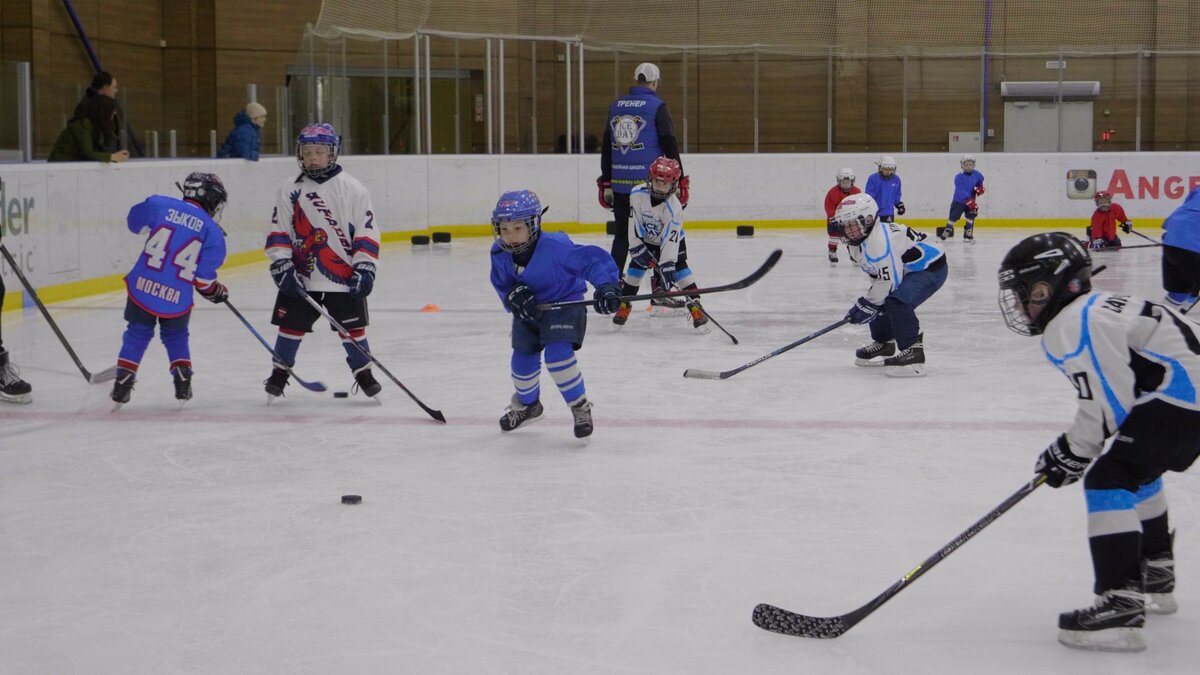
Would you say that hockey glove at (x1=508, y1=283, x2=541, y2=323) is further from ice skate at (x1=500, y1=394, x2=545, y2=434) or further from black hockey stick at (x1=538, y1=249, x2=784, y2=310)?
ice skate at (x1=500, y1=394, x2=545, y2=434)

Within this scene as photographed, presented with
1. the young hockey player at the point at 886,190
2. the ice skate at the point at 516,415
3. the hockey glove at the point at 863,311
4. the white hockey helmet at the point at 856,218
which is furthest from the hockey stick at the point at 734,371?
the young hockey player at the point at 886,190

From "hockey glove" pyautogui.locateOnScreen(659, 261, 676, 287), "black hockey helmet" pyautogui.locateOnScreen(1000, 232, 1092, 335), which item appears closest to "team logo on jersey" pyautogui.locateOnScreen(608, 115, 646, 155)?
"hockey glove" pyautogui.locateOnScreen(659, 261, 676, 287)

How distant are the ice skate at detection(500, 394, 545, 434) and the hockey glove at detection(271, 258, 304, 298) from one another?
934mm

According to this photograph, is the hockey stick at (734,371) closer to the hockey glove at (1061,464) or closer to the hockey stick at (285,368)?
the hockey stick at (285,368)

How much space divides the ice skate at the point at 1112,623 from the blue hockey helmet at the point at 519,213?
212 centimetres

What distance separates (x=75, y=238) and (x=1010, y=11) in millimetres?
11687

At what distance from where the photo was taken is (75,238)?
8430 mm

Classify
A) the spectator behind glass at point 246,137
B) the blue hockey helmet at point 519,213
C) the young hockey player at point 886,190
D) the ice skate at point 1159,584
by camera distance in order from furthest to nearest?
the young hockey player at point 886,190 → the spectator behind glass at point 246,137 → the blue hockey helmet at point 519,213 → the ice skate at point 1159,584

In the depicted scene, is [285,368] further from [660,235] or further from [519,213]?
[660,235]

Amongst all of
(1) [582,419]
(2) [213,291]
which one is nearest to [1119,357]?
(1) [582,419]

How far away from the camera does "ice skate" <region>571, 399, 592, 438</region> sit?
14.6 feet

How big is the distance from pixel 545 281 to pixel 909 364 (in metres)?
2.05

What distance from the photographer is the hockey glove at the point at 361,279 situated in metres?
5.02

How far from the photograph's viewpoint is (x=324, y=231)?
16.6ft
